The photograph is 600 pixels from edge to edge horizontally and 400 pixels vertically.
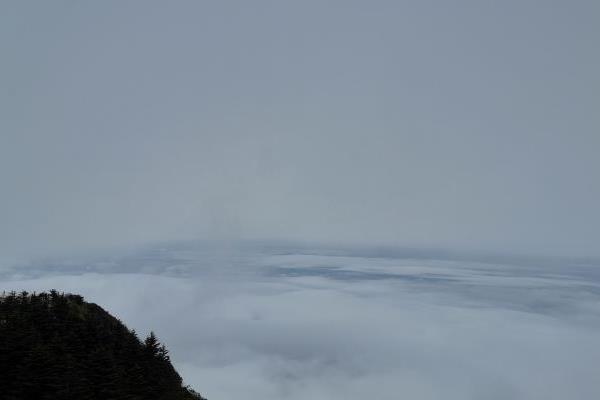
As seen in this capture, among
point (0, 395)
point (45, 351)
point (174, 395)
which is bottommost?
point (174, 395)

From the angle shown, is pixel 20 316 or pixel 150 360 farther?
pixel 150 360

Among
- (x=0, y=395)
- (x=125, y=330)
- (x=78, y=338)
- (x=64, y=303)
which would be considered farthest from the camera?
(x=125, y=330)

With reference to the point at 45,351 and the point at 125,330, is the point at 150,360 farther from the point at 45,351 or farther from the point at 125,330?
the point at 45,351

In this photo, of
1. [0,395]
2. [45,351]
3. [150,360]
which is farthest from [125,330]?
[0,395]

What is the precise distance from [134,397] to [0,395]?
9268mm

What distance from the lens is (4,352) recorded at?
34.2 metres

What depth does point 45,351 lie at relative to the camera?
114ft

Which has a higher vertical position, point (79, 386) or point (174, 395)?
point (79, 386)

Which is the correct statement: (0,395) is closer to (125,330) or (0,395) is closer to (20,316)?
(20,316)

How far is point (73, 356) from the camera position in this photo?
37188mm

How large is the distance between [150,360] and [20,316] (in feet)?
39.2

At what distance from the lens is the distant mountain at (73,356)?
33.3m

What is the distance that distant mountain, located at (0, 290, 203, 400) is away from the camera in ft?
109

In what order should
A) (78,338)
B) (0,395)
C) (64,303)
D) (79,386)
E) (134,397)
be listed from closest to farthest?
(0,395) → (79,386) → (134,397) → (78,338) → (64,303)
